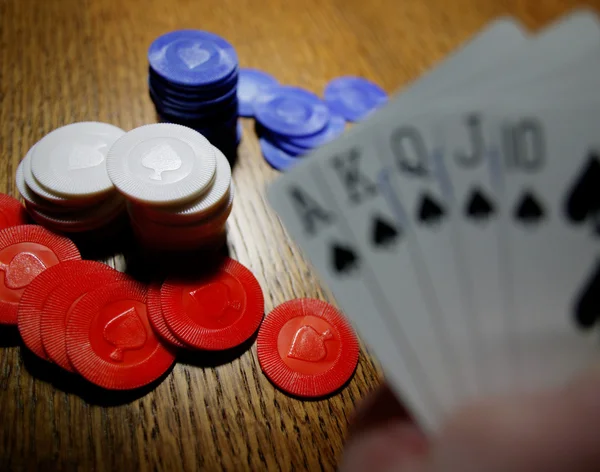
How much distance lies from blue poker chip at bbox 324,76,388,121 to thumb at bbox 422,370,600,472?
0.93 m

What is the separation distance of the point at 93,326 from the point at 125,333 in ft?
Answer: 0.17

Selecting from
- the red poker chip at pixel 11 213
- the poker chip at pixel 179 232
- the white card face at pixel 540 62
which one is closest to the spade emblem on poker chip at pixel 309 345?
the poker chip at pixel 179 232

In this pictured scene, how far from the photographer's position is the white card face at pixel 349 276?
575 millimetres

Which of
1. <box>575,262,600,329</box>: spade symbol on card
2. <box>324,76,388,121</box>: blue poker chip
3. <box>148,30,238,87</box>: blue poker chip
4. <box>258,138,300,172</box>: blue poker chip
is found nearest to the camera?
<box>575,262,600,329</box>: spade symbol on card

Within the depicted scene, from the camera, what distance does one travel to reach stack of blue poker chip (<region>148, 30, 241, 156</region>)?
3.38 ft

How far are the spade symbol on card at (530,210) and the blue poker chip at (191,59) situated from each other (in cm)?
66

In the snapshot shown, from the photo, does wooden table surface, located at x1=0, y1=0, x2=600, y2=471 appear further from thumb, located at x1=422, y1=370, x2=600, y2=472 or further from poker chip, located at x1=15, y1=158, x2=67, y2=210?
thumb, located at x1=422, y1=370, x2=600, y2=472

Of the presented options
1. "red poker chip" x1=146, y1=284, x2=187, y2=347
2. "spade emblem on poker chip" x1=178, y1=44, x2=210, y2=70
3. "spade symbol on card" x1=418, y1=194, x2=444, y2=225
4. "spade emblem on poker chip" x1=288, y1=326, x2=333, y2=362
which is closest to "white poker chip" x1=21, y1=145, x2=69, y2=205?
"red poker chip" x1=146, y1=284, x2=187, y2=347

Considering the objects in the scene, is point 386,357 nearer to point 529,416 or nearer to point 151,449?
point 529,416

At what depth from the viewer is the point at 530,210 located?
0.62 metres

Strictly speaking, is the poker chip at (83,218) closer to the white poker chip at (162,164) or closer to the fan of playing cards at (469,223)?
the white poker chip at (162,164)

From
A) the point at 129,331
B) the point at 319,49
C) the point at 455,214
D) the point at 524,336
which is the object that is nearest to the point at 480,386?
the point at 524,336

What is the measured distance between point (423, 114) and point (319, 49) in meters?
0.93

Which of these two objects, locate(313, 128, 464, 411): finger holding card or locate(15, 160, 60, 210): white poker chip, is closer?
locate(313, 128, 464, 411): finger holding card
